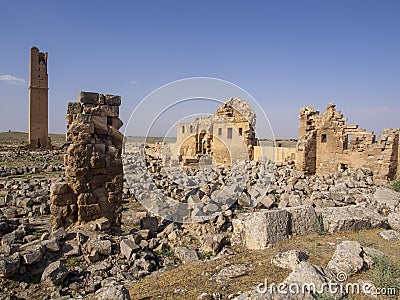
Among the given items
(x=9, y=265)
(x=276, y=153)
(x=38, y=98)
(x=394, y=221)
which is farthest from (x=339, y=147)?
(x=38, y=98)

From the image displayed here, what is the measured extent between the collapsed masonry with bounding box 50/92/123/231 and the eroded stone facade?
15.0 metres

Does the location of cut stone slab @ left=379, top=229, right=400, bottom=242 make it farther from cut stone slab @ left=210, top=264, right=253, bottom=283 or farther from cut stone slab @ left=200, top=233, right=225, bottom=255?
cut stone slab @ left=200, top=233, right=225, bottom=255

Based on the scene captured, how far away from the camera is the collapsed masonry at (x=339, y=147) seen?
1560cm

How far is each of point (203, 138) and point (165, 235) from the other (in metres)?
19.5

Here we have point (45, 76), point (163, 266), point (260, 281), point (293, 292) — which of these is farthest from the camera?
point (45, 76)

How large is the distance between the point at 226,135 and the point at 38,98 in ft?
81.2

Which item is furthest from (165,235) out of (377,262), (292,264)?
(377,262)

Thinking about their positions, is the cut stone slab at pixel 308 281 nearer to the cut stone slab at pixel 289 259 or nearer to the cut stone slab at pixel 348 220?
the cut stone slab at pixel 289 259

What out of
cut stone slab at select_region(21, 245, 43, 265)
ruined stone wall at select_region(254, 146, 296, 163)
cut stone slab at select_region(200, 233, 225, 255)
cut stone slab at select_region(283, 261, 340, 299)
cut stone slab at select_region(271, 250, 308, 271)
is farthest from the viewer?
ruined stone wall at select_region(254, 146, 296, 163)

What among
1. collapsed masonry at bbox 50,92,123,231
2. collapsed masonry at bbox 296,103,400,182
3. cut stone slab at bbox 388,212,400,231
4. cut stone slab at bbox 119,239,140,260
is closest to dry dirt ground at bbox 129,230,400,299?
cut stone slab at bbox 388,212,400,231

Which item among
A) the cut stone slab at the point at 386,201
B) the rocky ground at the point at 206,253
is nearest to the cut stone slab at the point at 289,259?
the rocky ground at the point at 206,253

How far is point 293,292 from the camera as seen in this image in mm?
3383

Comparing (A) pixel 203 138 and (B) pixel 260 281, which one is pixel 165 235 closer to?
(B) pixel 260 281

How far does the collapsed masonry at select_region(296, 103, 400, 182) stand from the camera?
51.2 ft
